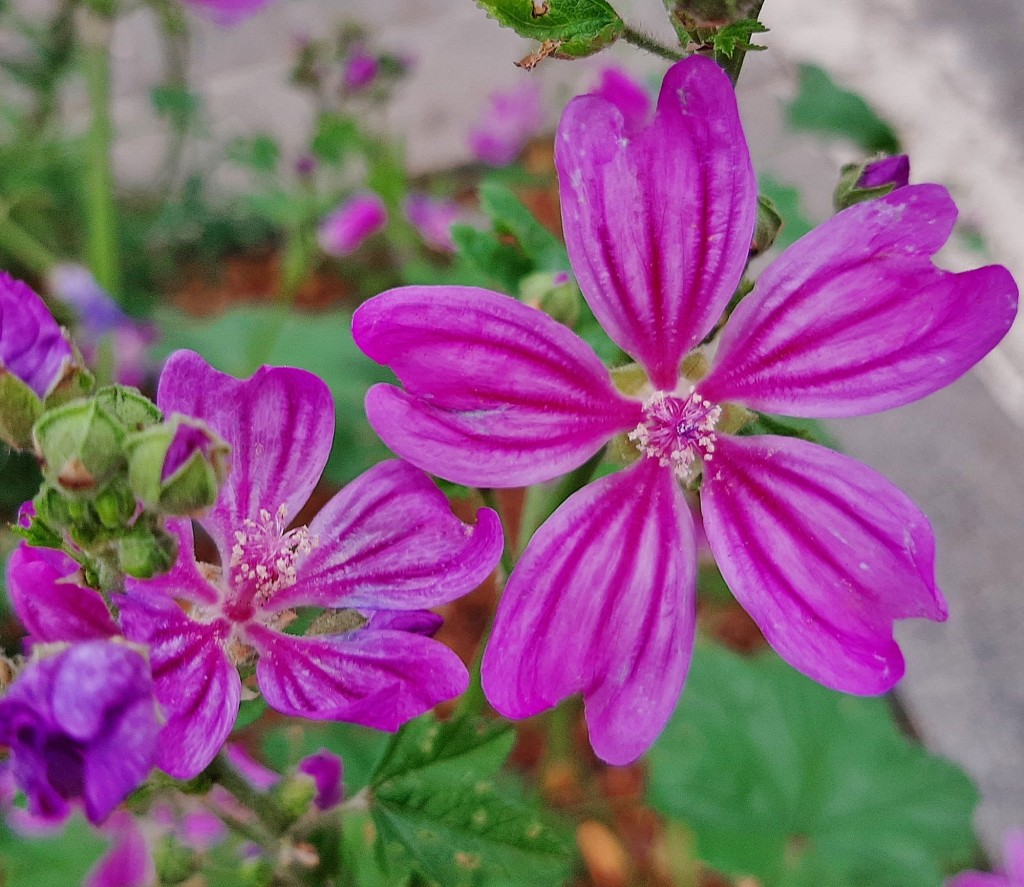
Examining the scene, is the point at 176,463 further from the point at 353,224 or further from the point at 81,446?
the point at 353,224

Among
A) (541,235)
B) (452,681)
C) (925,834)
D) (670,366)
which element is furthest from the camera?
(925,834)

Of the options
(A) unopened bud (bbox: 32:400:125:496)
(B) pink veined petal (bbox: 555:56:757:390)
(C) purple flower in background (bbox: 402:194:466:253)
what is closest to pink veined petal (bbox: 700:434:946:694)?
(B) pink veined petal (bbox: 555:56:757:390)

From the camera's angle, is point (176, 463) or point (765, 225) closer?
point (176, 463)

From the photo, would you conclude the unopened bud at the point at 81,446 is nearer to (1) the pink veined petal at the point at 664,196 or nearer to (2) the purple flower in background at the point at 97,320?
(1) the pink veined petal at the point at 664,196

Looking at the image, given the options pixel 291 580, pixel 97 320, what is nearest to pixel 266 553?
pixel 291 580

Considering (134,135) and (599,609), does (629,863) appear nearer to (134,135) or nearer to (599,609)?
(599,609)

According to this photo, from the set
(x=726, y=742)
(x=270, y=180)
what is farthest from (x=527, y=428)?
(x=270, y=180)

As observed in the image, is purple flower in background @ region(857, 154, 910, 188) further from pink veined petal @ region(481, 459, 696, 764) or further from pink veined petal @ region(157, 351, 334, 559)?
pink veined petal @ region(157, 351, 334, 559)
